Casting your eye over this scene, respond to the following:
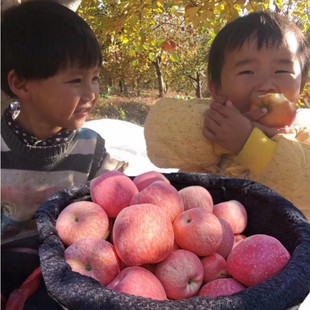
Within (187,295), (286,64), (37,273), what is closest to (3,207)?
(37,273)

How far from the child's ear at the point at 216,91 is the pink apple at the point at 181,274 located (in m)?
0.73

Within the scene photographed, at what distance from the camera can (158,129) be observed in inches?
54.9

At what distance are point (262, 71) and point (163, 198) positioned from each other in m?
0.64

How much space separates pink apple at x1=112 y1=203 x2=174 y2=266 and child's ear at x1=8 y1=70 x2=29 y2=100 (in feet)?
2.74

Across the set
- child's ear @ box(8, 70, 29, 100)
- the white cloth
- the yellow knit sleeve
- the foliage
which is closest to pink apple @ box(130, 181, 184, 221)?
the yellow knit sleeve

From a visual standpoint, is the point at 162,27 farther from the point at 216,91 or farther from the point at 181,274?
the point at 181,274

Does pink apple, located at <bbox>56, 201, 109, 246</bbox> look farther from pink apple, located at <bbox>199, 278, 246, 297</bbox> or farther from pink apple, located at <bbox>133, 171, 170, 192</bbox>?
pink apple, located at <bbox>199, 278, 246, 297</bbox>

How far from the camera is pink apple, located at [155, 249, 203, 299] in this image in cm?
78

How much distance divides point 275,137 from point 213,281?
23.9 inches

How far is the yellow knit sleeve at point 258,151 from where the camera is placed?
1.17 meters

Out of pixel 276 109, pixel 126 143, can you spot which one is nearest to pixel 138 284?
pixel 276 109

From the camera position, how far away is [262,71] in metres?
1.28

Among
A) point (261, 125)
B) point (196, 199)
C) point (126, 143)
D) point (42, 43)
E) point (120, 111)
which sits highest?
point (42, 43)

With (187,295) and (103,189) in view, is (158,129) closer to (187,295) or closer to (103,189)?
(103,189)
